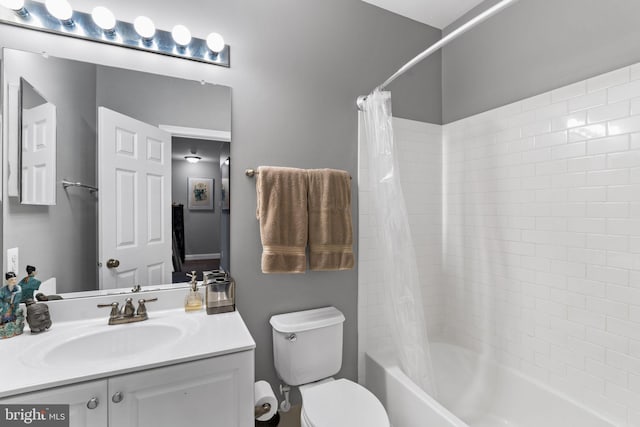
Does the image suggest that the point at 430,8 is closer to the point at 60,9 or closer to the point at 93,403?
the point at 60,9

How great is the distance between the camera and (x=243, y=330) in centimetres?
120

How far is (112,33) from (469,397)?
2.72 metres

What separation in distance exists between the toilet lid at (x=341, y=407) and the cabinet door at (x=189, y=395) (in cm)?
35

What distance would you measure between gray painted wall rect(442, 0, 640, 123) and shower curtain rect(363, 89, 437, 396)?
0.80 meters

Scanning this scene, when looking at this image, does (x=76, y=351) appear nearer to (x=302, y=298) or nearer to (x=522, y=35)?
(x=302, y=298)

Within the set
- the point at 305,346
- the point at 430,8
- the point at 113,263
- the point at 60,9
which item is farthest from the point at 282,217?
the point at 430,8

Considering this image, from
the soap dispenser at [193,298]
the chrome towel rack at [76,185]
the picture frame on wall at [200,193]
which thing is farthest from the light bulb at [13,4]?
the soap dispenser at [193,298]

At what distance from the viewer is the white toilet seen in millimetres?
1316

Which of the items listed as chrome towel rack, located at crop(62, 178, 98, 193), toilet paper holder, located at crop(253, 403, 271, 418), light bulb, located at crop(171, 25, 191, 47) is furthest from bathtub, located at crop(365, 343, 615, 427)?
light bulb, located at crop(171, 25, 191, 47)

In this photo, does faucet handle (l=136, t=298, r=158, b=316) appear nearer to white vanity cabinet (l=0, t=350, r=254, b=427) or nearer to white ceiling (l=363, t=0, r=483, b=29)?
white vanity cabinet (l=0, t=350, r=254, b=427)

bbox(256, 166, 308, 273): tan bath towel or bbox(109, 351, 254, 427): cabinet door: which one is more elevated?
bbox(256, 166, 308, 273): tan bath towel

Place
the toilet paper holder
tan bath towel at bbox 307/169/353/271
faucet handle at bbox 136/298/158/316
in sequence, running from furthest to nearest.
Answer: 1. tan bath towel at bbox 307/169/353/271
2. the toilet paper holder
3. faucet handle at bbox 136/298/158/316

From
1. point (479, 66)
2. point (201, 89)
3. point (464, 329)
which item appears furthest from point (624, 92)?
point (201, 89)

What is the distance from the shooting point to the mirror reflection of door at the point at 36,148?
120cm
